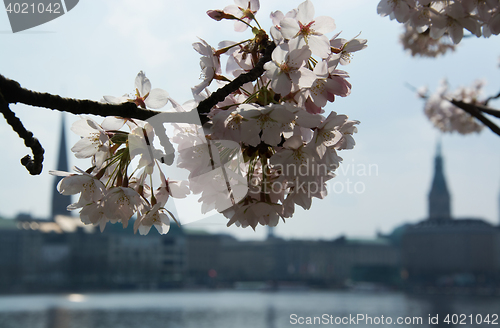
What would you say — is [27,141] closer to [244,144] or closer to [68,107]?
[68,107]

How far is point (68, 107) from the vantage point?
424 mm

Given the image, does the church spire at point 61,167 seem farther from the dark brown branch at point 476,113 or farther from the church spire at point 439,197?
the dark brown branch at point 476,113

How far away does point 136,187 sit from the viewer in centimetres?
49

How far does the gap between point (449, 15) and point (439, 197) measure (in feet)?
229

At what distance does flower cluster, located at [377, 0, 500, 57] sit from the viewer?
0.56m

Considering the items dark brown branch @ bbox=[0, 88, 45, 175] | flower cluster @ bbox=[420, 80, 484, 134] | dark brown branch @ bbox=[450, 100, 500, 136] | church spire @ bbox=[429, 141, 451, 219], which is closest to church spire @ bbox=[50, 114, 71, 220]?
church spire @ bbox=[429, 141, 451, 219]

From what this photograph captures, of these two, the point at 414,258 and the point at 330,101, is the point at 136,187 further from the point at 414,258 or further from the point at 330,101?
the point at 414,258

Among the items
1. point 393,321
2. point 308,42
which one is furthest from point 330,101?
point 393,321

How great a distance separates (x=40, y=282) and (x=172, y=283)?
13.0 meters

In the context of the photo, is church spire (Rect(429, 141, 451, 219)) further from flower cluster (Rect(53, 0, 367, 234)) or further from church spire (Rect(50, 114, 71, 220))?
flower cluster (Rect(53, 0, 367, 234))

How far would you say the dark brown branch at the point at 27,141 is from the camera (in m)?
0.42

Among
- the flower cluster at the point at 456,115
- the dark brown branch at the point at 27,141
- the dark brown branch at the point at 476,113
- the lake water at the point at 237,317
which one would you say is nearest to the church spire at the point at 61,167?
the lake water at the point at 237,317

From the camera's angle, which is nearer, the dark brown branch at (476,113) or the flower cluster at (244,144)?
the flower cluster at (244,144)

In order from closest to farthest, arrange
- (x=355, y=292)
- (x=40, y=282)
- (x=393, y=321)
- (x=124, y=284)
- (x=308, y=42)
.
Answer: (x=308, y=42) → (x=393, y=321) → (x=40, y=282) → (x=124, y=284) → (x=355, y=292)
